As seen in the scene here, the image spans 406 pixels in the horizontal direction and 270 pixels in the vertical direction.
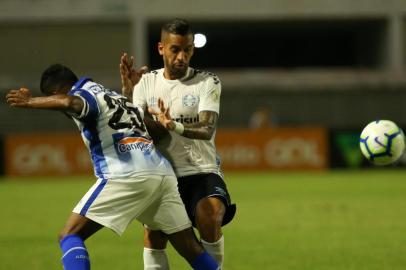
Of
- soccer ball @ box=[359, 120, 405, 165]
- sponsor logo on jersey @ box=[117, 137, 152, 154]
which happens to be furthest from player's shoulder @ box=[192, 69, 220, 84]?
soccer ball @ box=[359, 120, 405, 165]

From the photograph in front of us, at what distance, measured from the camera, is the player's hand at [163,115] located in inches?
236

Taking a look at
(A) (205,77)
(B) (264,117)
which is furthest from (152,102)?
(B) (264,117)

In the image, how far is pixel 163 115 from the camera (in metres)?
6.10

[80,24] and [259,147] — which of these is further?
[80,24]

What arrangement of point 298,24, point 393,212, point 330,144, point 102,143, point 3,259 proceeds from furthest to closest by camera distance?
point 298,24 → point 330,144 → point 393,212 → point 3,259 → point 102,143

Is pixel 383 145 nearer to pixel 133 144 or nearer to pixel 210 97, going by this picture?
pixel 210 97

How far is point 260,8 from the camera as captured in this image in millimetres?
32031

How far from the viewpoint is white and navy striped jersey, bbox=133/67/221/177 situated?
676 centimetres

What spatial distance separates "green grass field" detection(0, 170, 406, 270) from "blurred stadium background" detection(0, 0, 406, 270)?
29 millimetres

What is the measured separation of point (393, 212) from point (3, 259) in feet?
22.0

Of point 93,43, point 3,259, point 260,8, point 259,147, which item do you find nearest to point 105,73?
point 93,43

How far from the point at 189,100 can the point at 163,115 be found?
69cm

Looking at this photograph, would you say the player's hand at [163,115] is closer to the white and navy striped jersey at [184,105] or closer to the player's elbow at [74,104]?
the white and navy striped jersey at [184,105]

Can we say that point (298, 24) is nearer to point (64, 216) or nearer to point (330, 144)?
point (330, 144)
